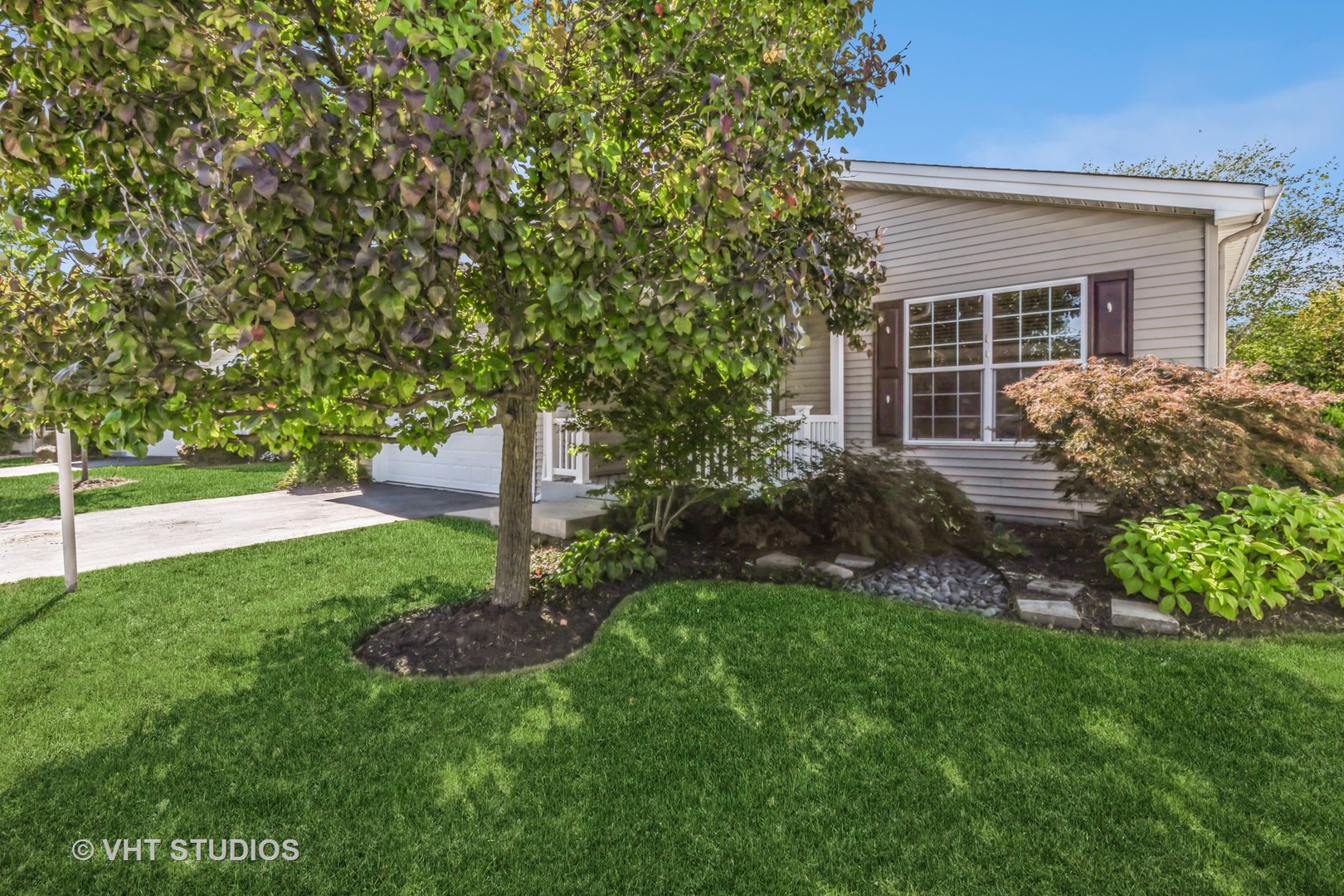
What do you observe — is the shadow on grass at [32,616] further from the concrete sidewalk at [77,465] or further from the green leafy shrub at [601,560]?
the concrete sidewalk at [77,465]

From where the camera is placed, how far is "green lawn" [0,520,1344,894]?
1.89 metres

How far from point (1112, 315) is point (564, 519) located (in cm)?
567

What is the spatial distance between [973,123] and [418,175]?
13102mm

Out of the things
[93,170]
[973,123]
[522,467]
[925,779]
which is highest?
[973,123]

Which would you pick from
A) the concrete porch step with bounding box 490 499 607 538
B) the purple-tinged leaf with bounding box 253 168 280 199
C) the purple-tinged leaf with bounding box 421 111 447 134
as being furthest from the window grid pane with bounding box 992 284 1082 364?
the purple-tinged leaf with bounding box 253 168 280 199

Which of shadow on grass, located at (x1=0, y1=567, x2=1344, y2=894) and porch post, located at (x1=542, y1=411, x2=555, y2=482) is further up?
porch post, located at (x1=542, y1=411, x2=555, y2=482)

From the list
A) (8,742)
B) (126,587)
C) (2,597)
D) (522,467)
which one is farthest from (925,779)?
(2,597)

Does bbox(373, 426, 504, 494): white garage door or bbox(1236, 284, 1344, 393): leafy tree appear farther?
bbox(1236, 284, 1344, 393): leafy tree

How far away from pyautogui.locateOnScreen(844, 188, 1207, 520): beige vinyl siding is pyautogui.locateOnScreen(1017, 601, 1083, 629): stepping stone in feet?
7.18

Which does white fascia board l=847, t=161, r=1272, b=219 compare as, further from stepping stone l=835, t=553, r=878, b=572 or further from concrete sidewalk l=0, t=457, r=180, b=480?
concrete sidewalk l=0, t=457, r=180, b=480

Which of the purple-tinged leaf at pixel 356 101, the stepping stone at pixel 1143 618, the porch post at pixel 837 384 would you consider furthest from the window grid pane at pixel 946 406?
the purple-tinged leaf at pixel 356 101

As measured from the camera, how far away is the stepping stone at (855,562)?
Answer: 489 cm

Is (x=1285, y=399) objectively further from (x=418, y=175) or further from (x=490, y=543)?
(x=490, y=543)

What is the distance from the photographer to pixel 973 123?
11914 mm
